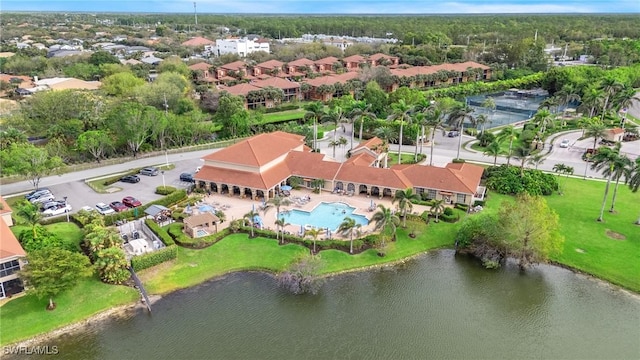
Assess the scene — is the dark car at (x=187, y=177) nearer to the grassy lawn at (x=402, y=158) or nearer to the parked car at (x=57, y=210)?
the parked car at (x=57, y=210)

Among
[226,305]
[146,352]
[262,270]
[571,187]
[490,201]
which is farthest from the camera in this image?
[571,187]

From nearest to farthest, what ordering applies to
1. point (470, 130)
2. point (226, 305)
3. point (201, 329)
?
point (201, 329)
point (226, 305)
point (470, 130)

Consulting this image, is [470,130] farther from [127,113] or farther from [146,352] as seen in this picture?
[146,352]

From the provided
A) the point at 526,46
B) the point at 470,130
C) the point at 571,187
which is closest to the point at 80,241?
the point at 571,187

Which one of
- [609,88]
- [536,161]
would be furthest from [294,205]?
[609,88]

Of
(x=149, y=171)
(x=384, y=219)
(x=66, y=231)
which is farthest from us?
(x=149, y=171)

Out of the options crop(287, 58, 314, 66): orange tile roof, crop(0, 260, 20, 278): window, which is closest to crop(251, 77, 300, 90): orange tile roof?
crop(287, 58, 314, 66): orange tile roof

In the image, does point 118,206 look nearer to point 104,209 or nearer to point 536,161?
point 104,209

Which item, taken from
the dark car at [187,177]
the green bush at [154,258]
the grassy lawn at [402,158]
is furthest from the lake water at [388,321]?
the grassy lawn at [402,158]
